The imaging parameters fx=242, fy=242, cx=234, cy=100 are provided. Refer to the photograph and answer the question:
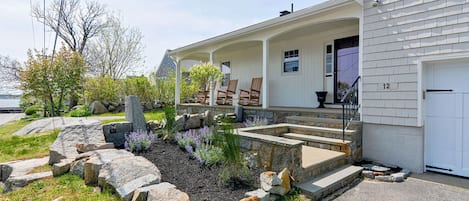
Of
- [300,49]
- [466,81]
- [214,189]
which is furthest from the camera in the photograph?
[300,49]

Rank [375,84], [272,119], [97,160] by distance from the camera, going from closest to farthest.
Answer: [97,160] < [375,84] < [272,119]

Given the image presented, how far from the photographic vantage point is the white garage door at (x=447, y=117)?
3561mm

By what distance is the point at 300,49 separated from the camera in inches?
276

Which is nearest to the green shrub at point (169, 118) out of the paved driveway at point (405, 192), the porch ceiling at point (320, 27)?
the porch ceiling at point (320, 27)

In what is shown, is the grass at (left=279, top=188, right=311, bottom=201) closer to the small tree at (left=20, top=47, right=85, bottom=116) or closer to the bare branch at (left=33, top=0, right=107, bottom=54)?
the small tree at (left=20, top=47, right=85, bottom=116)

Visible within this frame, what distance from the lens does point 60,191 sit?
2951mm

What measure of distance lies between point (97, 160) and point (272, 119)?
4.00 meters

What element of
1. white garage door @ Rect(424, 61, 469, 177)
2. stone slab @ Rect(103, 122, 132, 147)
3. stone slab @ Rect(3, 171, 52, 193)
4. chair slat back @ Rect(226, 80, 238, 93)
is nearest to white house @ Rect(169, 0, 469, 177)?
white garage door @ Rect(424, 61, 469, 177)

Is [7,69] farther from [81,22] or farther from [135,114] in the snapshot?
[135,114]

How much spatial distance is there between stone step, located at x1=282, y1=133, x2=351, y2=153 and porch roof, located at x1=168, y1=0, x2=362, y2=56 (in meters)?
2.48

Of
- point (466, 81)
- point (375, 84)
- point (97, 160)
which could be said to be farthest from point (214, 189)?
point (466, 81)

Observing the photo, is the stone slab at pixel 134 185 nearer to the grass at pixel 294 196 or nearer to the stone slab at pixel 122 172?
the stone slab at pixel 122 172

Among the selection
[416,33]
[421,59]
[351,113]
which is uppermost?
[416,33]

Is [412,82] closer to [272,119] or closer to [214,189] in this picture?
[272,119]
